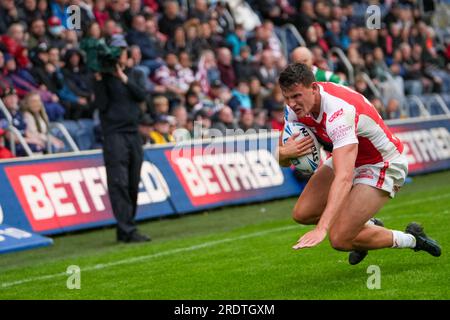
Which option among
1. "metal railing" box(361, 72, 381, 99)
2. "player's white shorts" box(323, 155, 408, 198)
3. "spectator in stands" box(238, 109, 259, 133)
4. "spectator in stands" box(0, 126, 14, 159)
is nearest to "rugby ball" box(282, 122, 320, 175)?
"player's white shorts" box(323, 155, 408, 198)

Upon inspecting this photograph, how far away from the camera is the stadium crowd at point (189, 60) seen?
17.4 meters

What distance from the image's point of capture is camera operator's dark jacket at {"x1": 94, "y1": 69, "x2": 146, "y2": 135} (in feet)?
46.3

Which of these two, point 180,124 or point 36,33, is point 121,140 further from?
point 36,33

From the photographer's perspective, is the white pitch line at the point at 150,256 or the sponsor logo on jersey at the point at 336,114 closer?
the sponsor logo on jersey at the point at 336,114

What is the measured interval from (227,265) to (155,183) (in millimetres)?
5728

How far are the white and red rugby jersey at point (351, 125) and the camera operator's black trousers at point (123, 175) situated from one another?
4.82 meters

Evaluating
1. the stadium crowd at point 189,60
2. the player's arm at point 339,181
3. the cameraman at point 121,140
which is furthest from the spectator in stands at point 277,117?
the player's arm at point 339,181

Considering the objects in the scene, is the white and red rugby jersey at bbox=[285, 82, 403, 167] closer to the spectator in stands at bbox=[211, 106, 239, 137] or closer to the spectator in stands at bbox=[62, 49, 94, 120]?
the spectator in stands at bbox=[62, 49, 94, 120]

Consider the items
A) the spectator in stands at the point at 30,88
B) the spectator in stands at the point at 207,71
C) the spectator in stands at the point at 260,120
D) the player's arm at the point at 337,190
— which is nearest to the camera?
the player's arm at the point at 337,190

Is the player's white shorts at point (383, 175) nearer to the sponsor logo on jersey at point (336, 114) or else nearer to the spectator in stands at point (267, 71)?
the sponsor logo on jersey at point (336, 114)

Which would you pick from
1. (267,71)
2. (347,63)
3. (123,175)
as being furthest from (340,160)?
(347,63)

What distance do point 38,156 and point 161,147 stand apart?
2544 mm

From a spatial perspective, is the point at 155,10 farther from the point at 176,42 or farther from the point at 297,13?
the point at 297,13
